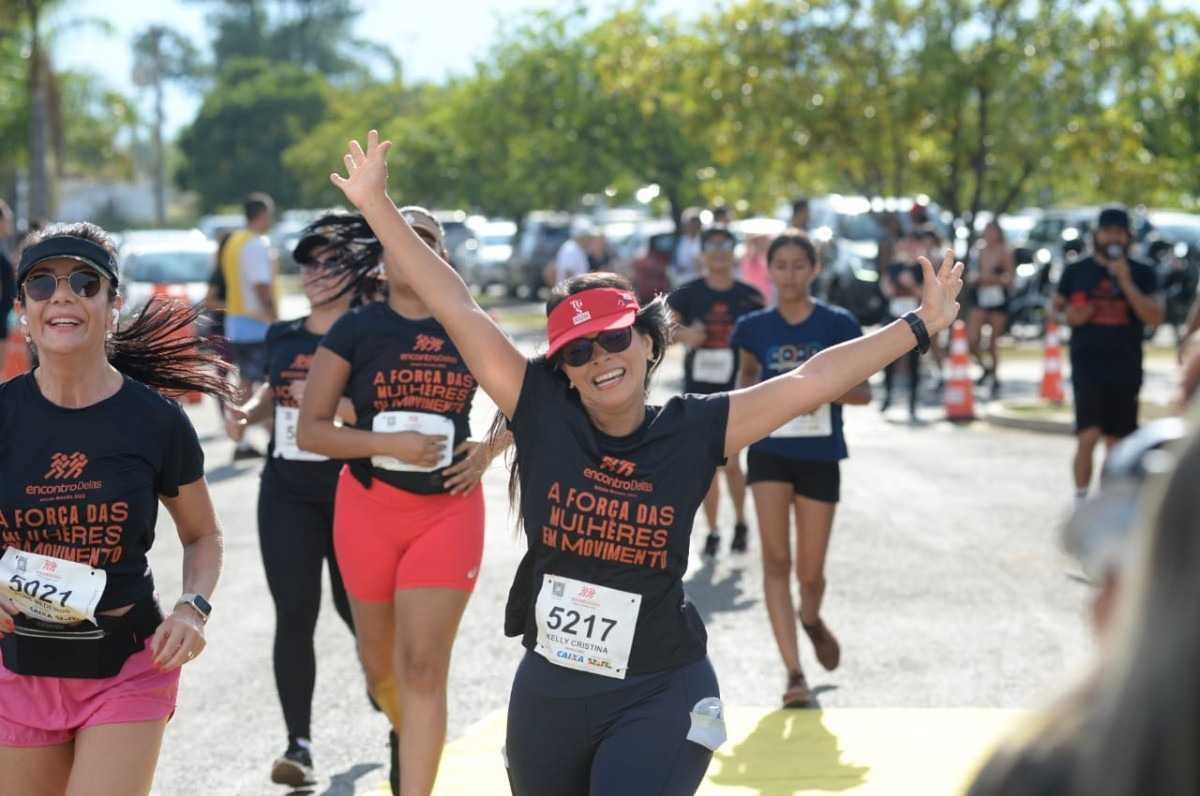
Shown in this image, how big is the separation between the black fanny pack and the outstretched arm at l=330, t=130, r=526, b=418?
3.46 feet

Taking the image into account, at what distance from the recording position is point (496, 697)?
8445mm

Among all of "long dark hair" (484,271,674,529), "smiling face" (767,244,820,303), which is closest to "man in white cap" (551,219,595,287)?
"smiling face" (767,244,820,303)

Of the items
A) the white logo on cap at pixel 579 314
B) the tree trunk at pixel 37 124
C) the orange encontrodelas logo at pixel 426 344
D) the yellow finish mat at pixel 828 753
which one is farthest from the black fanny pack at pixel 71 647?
the tree trunk at pixel 37 124

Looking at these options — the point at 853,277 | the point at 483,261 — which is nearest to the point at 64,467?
the point at 853,277

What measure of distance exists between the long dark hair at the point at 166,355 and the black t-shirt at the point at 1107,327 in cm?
802

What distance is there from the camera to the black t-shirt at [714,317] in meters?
12.0

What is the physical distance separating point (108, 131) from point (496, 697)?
64.5m

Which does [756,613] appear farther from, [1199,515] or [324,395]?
[1199,515]

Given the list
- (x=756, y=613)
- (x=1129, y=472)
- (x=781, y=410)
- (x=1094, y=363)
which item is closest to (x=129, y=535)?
(x=781, y=410)

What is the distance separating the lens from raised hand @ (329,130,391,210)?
15.5ft

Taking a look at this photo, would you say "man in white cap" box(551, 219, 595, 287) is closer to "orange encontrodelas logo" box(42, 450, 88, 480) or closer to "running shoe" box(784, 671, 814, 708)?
"running shoe" box(784, 671, 814, 708)

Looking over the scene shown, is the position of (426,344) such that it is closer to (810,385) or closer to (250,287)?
(810,385)

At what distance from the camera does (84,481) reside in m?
4.66

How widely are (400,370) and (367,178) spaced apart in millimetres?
1614
